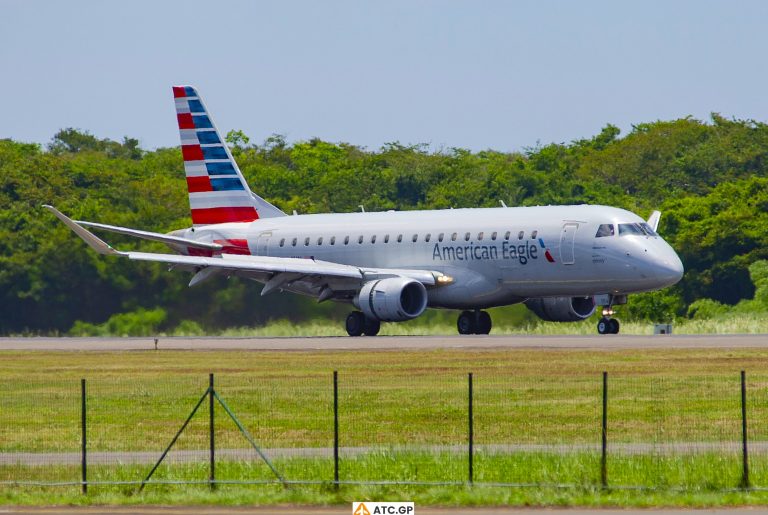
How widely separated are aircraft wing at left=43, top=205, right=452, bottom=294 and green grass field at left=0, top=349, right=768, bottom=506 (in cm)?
881

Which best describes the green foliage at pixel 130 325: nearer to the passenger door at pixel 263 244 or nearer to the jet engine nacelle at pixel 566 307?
the passenger door at pixel 263 244

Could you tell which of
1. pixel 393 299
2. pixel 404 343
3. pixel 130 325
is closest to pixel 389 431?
pixel 404 343

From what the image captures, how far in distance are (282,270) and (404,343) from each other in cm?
719

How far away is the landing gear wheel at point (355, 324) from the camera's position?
192 ft

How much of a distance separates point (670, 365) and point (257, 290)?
994 inches

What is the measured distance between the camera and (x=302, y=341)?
55.1m

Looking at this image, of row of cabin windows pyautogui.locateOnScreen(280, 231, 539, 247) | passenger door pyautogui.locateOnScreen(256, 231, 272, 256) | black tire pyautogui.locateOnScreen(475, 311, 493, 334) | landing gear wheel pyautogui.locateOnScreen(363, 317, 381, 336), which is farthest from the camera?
passenger door pyautogui.locateOnScreen(256, 231, 272, 256)

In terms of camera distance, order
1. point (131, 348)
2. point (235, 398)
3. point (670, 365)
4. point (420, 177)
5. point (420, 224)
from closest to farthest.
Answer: point (235, 398) < point (670, 365) < point (131, 348) < point (420, 224) < point (420, 177)

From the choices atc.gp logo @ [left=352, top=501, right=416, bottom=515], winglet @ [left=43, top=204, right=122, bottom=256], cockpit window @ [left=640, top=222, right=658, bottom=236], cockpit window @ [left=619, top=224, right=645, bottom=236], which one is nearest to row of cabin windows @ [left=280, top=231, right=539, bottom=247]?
cockpit window @ [left=619, top=224, right=645, bottom=236]

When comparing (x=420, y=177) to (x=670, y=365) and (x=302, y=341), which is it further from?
(x=670, y=365)

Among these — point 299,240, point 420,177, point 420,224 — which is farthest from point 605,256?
point 420,177

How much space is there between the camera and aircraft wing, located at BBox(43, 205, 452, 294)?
188ft

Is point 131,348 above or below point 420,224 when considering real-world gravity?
below

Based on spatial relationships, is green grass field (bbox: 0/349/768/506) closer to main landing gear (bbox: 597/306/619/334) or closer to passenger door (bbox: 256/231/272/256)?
main landing gear (bbox: 597/306/619/334)
